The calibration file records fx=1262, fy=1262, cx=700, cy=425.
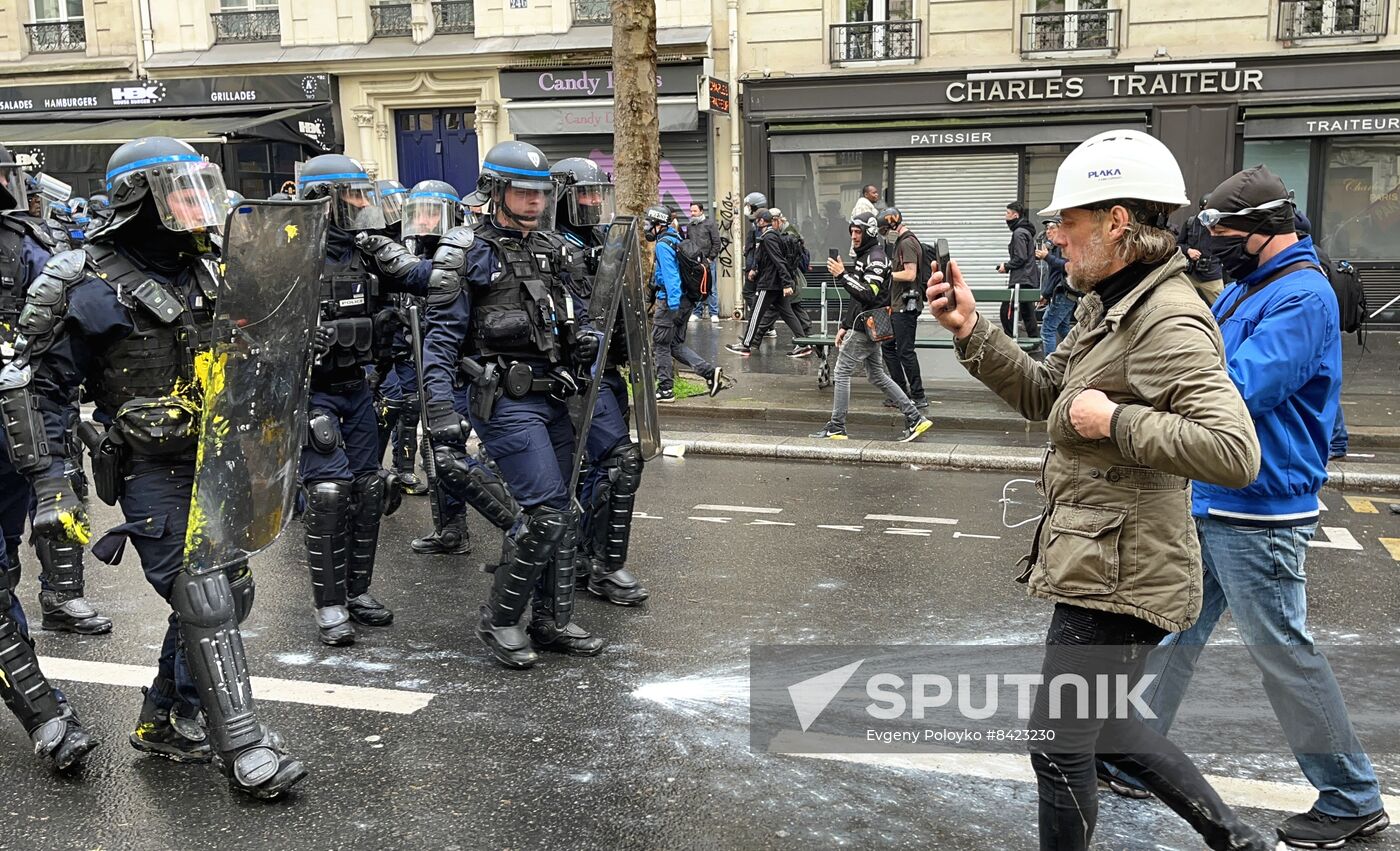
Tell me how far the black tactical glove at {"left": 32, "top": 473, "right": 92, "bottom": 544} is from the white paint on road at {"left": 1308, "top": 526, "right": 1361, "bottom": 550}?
5.68m

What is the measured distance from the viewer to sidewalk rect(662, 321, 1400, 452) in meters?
10.2

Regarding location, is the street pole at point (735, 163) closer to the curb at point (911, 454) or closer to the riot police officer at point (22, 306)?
the curb at point (911, 454)

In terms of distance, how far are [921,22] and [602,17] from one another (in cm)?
500

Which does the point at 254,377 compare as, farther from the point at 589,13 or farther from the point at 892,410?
the point at 589,13

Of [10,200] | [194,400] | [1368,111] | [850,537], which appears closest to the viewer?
[194,400]

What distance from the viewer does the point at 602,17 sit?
→ 65.3 ft

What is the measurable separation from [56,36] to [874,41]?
14250mm

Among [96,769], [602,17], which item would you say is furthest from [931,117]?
[96,769]

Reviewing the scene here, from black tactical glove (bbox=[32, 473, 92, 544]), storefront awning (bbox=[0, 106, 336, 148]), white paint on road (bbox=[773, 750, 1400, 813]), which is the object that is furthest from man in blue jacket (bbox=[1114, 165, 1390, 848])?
storefront awning (bbox=[0, 106, 336, 148])

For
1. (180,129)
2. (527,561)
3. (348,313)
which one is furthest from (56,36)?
(527,561)

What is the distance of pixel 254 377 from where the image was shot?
3.73 m

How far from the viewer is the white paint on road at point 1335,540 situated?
655 centimetres

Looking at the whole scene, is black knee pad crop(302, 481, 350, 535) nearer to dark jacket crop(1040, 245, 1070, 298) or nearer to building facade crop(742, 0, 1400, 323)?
dark jacket crop(1040, 245, 1070, 298)

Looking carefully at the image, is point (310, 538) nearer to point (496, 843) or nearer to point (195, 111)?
point (496, 843)
